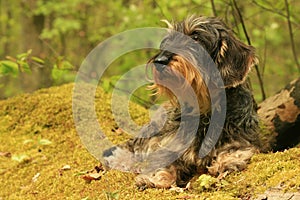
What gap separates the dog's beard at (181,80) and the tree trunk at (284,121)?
5.75 feet

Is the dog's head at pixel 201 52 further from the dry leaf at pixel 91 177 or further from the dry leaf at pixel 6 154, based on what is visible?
the dry leaf at pixel 6 154

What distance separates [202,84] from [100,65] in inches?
390

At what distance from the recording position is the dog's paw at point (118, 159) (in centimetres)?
488

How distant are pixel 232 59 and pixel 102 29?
376 inches

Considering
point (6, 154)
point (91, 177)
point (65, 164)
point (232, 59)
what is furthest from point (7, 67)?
point (232, 59)

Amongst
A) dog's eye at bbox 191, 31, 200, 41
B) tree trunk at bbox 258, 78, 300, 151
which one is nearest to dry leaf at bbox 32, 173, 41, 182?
dog's eye at bbox 191, 31, 200, 41

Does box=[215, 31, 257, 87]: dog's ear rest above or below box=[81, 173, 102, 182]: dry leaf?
above

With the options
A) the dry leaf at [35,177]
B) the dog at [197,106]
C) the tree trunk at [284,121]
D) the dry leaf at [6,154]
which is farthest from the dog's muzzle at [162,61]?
the dry leaf at [6,154]

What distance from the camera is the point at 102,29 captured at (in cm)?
1370

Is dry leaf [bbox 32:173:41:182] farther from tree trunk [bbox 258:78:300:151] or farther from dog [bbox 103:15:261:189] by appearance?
tree trunk [bbox 258:78:300:151]

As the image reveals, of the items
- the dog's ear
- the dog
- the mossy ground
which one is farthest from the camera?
the dog's ear

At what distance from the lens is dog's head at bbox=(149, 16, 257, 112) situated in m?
4.16

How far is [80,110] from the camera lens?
6.29 m

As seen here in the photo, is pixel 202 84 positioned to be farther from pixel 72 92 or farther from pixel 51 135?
pixel 72 92
